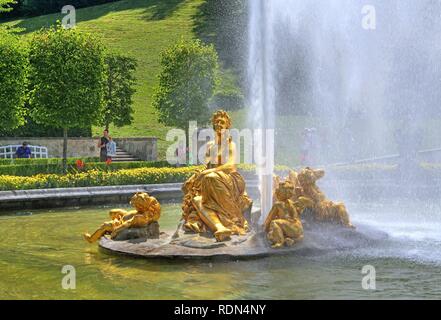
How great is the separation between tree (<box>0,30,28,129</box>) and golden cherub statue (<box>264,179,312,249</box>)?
17.7 m

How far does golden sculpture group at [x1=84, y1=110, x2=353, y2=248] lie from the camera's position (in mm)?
11164

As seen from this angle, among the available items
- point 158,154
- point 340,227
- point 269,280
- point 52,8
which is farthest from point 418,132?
point 52,8

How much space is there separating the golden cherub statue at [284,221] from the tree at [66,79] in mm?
15256

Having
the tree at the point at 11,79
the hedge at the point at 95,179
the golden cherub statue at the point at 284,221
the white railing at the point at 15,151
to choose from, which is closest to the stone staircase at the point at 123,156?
the white railing at the point at 15,151

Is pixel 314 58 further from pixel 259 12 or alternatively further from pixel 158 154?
pixel 259 12

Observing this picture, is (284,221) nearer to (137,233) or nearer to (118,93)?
(137,233)

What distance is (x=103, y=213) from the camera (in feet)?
58.6

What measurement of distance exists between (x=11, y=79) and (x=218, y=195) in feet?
57.4

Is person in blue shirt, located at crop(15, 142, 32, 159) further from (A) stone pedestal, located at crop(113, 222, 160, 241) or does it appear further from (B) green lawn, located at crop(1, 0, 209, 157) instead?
(A) stone pedestal, located at crop(113, 222, 160, 241)

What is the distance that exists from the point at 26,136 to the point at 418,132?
20.6m

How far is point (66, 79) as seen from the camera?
85.6ft

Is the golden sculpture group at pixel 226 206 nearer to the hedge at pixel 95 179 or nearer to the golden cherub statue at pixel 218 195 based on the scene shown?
the golden cherub statue at pixel 218 195

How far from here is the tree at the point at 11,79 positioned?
26.2 meters

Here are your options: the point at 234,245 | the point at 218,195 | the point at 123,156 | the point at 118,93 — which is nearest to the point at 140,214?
the point at 218,195
